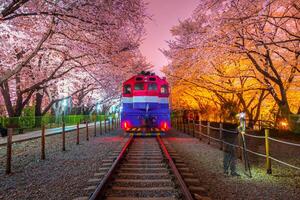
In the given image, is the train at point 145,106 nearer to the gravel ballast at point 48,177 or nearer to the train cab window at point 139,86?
the train cab window at point 139,86

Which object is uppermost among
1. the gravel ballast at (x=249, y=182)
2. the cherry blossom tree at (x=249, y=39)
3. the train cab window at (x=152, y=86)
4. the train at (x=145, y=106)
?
the cherry blossom tree at (x=249, y=39)

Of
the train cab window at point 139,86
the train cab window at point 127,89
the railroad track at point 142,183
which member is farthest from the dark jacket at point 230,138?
the train cab window at point 127,89

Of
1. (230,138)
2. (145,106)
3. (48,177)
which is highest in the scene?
(145,106)

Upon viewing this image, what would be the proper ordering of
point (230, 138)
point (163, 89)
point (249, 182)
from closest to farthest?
point (249, 182) → point (230, 138) → point (163, 89)

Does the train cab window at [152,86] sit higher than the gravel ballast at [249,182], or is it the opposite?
the train cab window at [152,86]

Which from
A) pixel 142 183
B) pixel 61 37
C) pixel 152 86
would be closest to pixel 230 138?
pixel 142 183

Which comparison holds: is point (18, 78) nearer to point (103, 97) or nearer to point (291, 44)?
point (291, 44)

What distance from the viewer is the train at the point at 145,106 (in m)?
17.6

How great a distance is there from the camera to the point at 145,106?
1777 cm

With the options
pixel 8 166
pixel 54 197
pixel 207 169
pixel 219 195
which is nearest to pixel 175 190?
pixel 219 195

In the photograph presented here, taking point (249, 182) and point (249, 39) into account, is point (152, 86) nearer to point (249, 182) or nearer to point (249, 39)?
point (249, 39)

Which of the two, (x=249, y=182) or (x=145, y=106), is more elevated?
(x=145, y=106)

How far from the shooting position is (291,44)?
48.3 ft

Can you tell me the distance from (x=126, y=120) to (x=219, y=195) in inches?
487
